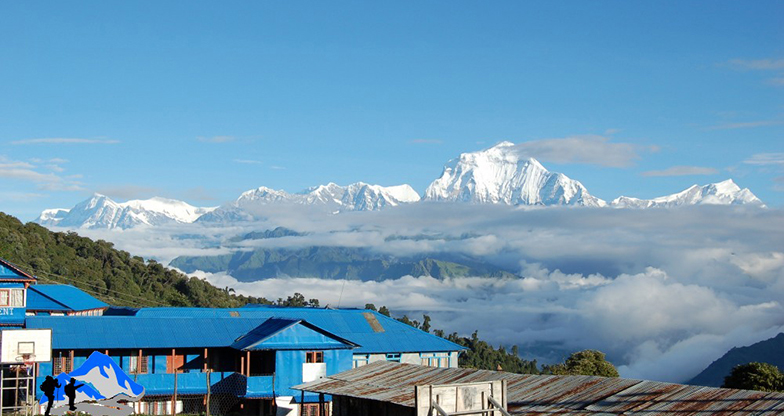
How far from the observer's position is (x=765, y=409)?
1032 inches

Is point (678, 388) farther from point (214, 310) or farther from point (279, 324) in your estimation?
point (214, 310)

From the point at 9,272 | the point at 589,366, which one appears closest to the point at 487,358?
the point at 589,366

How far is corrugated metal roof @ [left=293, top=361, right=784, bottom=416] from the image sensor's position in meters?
27.5

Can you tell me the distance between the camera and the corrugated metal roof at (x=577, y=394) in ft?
90.1

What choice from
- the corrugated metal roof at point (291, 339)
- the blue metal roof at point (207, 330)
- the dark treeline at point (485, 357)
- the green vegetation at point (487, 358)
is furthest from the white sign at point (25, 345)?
the green vegetation at point (487, 358)

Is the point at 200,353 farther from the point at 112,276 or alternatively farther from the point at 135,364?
the point at 112,276

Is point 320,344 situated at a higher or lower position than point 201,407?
higher

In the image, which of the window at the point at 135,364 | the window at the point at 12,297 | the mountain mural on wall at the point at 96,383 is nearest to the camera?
the mountain mural on wall at the point at 96,383

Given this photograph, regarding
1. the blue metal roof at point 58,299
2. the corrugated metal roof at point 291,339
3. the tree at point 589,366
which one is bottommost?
the tree at point 589,366

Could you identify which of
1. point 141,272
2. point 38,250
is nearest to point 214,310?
point 38,250

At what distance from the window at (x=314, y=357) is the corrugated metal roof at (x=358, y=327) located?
6212 millimetres

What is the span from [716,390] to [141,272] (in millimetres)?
135247

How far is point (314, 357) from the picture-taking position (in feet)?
185

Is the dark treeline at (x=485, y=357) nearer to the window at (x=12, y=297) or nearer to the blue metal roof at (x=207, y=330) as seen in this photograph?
the blue metal roof at (x=207, y=330)
